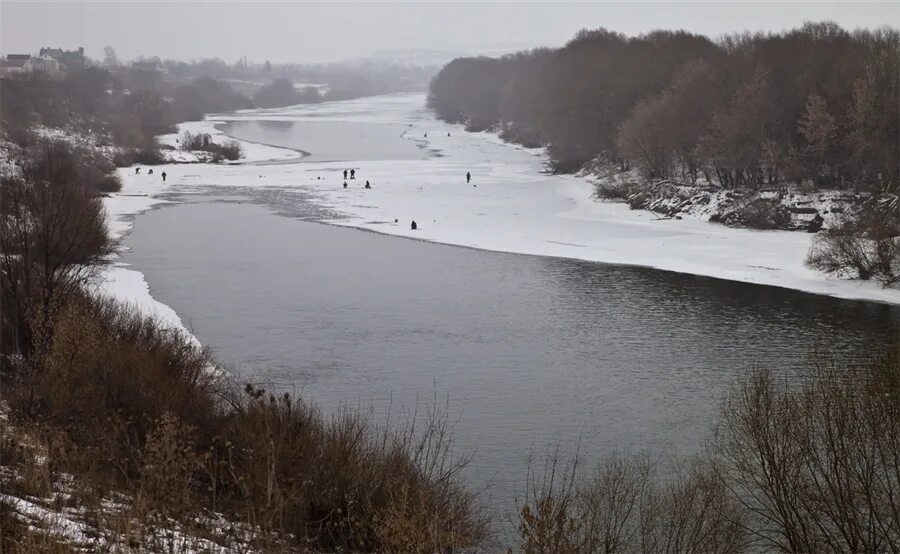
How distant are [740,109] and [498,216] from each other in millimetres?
12229

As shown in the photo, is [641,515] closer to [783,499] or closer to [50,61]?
[783,499]

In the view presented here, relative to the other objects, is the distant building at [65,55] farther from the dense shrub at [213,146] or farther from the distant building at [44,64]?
the dense shrub at [213,146]

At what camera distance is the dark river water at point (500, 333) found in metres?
16.4

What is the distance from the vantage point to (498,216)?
4203 centimetres

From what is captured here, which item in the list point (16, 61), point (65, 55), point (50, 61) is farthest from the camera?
point (65, 55)

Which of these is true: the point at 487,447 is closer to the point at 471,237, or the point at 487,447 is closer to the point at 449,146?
the point at 471,237

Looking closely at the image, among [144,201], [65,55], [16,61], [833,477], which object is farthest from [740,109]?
[65,55]

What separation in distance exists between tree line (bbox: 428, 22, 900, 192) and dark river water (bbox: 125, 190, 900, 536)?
14240 millimetres

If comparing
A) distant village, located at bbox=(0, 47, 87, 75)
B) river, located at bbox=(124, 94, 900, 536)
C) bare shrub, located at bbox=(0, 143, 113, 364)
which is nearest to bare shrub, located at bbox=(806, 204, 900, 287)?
river, located at bbox=(124, 94, 900, 536)

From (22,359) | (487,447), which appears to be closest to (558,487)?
(487,447)

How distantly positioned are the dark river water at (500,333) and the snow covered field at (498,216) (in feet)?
5.34

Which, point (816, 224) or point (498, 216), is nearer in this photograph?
point (816, 224)

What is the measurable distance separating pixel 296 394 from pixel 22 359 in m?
4.65

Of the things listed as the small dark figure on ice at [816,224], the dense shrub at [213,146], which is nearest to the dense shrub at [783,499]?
the small dark figure on ice at [816,224]
